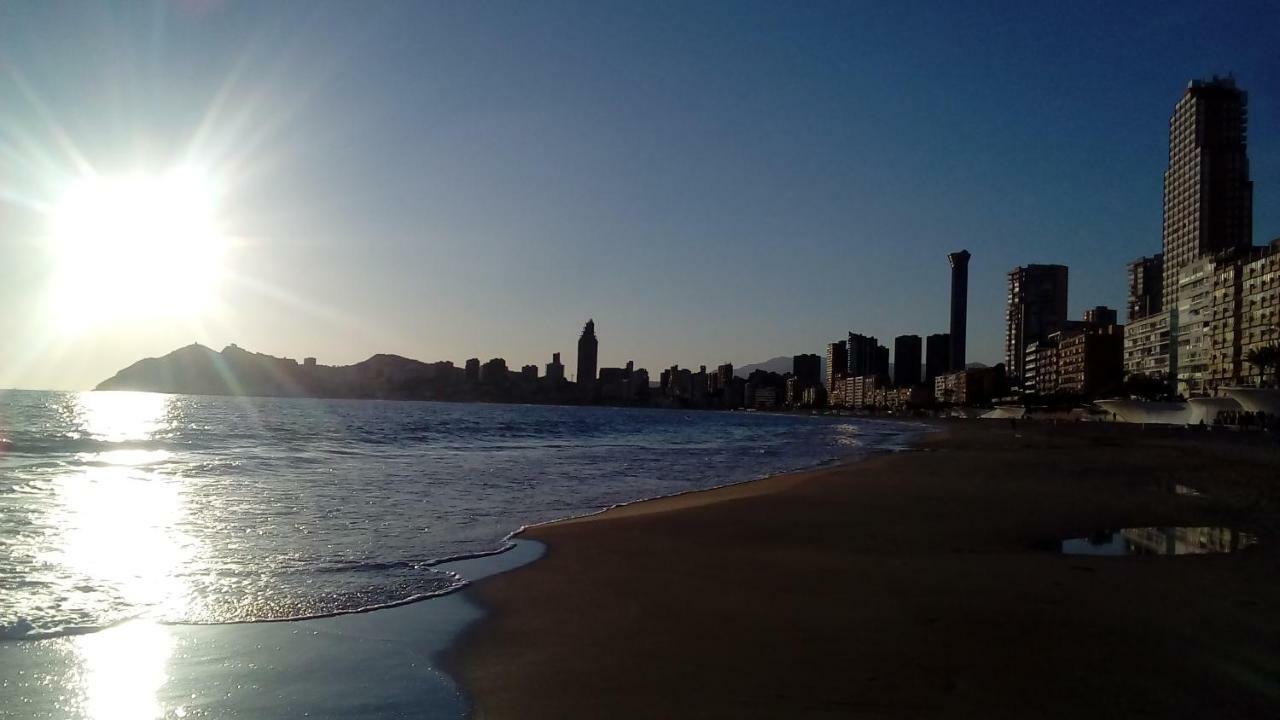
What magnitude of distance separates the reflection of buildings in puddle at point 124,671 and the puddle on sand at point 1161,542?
10006 millimetres

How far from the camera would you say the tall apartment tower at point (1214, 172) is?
555 feet

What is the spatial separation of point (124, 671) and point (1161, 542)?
487 inches

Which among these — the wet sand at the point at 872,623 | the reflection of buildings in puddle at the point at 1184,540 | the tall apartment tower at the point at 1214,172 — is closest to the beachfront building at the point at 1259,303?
the tall apartment tower at the point at 1214,172

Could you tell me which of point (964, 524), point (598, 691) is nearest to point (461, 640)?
point (598, 691)

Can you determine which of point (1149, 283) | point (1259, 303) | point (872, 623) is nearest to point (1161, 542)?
point (872, 623)

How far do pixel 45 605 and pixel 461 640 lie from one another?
4.23 m

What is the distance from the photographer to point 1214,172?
172 metres

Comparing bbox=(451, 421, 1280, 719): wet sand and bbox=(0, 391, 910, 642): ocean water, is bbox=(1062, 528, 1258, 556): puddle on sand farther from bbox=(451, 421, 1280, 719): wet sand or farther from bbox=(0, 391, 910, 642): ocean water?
bbox=(0, 391, 910, 642): ocean water

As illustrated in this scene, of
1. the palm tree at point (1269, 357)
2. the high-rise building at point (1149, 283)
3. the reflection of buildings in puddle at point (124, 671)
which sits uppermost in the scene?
the high-rise building at point (1149, 283)

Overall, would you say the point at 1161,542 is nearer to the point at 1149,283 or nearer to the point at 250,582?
the point at 250,582

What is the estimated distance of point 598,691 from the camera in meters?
5.18

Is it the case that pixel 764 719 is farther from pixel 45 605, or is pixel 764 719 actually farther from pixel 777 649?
pixel 45 605

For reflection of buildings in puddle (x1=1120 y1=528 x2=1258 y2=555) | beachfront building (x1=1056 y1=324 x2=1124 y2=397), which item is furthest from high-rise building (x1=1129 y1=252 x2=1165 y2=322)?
reflection of buildings in puddle (x1=1120 y1=528 x2=1258 y2=555)

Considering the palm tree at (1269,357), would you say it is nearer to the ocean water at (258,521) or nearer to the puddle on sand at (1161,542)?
the ocean water at (258,521)
